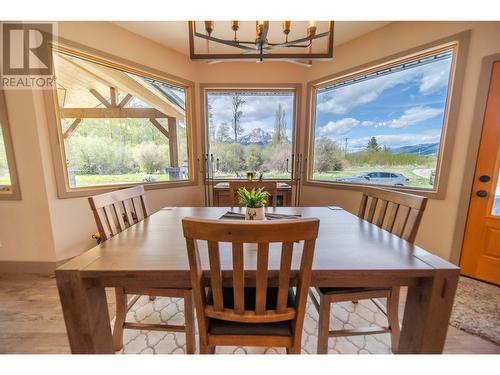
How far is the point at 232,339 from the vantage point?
0.88 metres

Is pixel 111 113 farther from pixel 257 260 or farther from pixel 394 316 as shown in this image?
pixel 394 316

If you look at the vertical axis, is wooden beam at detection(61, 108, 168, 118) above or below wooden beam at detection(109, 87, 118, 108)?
below

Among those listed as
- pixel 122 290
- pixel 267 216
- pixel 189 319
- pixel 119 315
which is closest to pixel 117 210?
pixel 122 290

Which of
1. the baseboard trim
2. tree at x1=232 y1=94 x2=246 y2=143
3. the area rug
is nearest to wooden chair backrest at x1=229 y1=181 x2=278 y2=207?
tree at x1=232 y1=94 x2=246 y2=143

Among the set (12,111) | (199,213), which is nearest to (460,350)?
(199,213)

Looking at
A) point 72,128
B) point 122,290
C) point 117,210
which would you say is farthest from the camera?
point 72,128

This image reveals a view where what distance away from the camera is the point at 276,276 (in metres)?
0.82

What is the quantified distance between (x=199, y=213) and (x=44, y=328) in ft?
4.33

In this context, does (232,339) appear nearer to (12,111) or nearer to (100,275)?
(100,275)

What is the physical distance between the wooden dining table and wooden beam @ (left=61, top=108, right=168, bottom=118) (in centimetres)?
203

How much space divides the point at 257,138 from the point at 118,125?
1.91m

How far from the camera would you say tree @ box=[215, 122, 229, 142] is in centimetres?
322

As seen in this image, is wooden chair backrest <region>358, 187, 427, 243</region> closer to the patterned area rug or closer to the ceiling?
the patterned area rug

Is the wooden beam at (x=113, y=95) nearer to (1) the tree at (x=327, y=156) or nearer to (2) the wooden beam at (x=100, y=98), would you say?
(2) the wooden beam at (x=100, y=98)
